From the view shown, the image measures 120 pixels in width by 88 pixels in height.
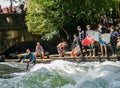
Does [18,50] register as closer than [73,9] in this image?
No

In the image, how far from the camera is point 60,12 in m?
36.5

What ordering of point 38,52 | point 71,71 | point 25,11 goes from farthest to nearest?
point 25,11, point 38,52, point 71,71

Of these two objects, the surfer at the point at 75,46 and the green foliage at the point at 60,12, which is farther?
the green foliage at the point at 60,12

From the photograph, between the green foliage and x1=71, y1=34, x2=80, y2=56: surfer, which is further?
the green foliage

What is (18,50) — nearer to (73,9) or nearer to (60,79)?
(73,9)

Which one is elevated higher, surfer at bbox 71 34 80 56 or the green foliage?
the green foliage

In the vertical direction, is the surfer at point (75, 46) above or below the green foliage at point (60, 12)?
below

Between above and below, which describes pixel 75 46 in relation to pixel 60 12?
below

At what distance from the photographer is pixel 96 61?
2547 cm

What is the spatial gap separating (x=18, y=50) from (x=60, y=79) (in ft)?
89.5

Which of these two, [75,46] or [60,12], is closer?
[75,46]

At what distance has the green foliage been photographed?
36.5 meters

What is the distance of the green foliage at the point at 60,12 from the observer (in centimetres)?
3653

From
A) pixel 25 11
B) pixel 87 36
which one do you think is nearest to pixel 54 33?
pixel 25 11
